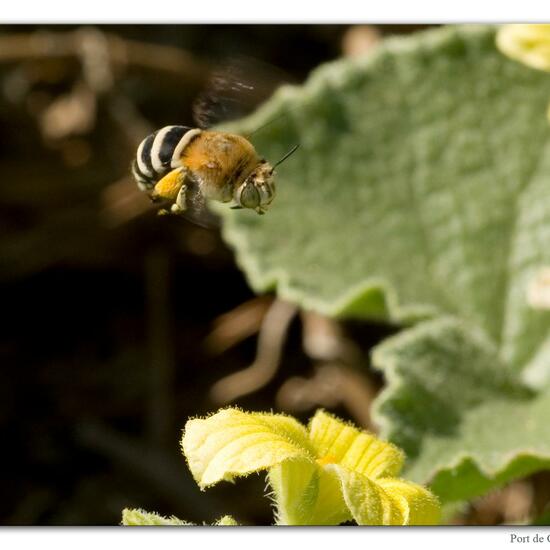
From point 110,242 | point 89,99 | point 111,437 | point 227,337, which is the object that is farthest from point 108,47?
point 111,437

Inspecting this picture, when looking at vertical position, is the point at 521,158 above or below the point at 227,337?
above

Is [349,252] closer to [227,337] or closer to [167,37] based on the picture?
[227,337]

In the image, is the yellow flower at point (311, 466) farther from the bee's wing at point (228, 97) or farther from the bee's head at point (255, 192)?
the bee's wing at point (228, 97)

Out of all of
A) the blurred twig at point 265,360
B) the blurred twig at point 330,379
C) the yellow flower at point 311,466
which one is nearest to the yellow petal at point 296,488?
the yellow flower at point 311,466

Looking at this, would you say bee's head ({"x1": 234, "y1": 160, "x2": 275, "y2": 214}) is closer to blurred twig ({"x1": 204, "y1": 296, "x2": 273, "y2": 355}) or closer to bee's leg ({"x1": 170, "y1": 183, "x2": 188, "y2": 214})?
bee's leg ({"x1": 170, "y1": 183, "x2": 188, "y2": 214})

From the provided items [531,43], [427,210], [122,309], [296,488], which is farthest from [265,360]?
[296,488]
